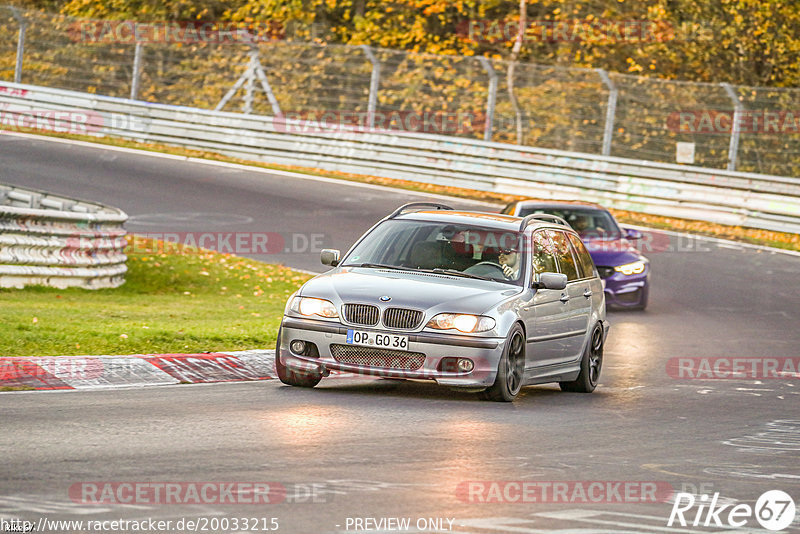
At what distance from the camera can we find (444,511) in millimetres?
6379

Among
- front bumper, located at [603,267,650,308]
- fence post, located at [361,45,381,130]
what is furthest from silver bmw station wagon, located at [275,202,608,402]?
fence post, located at [361,45,381,130]

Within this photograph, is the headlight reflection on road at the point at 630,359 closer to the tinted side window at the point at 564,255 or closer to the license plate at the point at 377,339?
the tinted side window at the point at 564,255

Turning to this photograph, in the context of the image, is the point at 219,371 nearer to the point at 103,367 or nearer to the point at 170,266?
the point at 103,367

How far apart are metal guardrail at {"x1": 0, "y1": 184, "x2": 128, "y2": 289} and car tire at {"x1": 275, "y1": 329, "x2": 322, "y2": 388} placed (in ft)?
20.5

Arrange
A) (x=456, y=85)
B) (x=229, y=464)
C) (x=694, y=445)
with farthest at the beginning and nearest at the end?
(x=456, y=85) < (x=694, y=445) < (x=229, y=464)

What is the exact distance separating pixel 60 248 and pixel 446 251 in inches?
271

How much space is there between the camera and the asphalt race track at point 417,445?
20.9ft

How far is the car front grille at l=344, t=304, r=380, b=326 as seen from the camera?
10367 millimetres

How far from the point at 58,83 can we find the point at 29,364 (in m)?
26.1

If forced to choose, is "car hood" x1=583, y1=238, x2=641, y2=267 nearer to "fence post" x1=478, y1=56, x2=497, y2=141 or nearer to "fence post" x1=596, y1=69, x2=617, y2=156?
"fence post" x1=596, y1=69, x2=617, y2=156

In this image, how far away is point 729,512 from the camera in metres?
6.78

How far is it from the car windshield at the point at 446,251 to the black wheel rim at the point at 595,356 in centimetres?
137

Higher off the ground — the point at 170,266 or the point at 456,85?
the point at 456,85

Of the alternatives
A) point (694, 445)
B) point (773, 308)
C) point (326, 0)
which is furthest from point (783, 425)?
point (326, 0)
